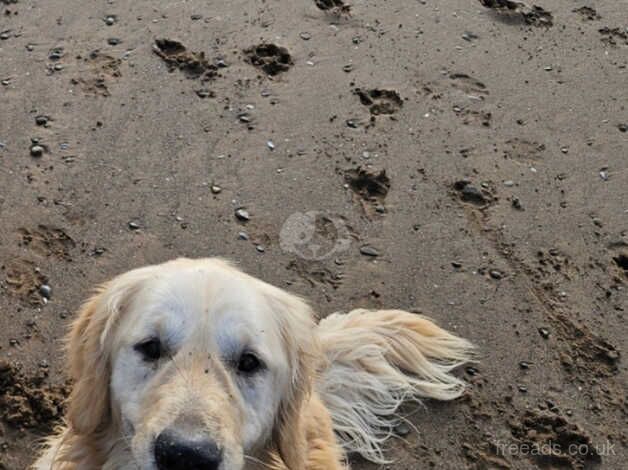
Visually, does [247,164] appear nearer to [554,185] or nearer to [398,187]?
[398,187]

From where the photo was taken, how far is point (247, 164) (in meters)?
5.33

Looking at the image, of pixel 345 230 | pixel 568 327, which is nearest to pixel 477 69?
pixel 345 230

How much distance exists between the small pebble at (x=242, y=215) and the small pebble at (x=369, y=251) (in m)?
0.71

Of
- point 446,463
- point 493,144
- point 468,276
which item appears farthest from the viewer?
point 493,144

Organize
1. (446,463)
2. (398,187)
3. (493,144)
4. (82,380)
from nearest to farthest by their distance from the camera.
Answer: (82,380), (446,463), (398,187), (493,144)

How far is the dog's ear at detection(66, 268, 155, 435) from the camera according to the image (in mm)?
3158

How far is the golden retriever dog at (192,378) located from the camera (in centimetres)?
274

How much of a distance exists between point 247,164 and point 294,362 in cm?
224

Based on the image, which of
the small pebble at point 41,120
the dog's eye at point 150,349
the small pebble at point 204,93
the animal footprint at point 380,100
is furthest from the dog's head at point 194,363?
the animal footprint at point 380,100

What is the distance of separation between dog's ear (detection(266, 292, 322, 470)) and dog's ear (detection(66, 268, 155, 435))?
594 mm

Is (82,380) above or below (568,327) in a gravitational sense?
above

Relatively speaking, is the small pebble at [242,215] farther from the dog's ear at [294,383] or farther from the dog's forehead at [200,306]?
the dog's forehead at [200,306]

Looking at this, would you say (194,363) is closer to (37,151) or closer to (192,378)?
(192,378)

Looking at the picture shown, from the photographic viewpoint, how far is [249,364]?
312 centimetres
